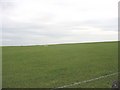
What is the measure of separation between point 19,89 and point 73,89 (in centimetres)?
266

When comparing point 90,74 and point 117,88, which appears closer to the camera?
point 117,88

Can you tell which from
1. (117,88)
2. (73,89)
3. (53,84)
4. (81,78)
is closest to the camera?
→ (117,88)

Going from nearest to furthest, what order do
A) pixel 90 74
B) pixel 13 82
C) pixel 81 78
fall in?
pixel 13 82 < pixel 81 78 < pixel 90 74

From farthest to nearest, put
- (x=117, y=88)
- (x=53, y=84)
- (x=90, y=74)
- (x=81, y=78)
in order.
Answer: (x=90, y=74) → (x=81, y=78) → (x=53, y=84) → (x=117, y=88)

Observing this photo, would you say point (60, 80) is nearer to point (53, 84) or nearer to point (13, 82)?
point (53, 84)

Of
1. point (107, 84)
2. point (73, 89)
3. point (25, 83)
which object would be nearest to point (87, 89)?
point (73, 89)

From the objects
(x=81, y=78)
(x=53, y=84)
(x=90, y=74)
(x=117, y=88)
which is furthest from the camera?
(x=90, y=74)

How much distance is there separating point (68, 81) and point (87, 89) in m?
2.66

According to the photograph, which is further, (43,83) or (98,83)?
(43,83)

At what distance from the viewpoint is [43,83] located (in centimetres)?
1243

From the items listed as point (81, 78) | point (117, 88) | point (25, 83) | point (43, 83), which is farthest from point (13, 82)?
point (117, 88)

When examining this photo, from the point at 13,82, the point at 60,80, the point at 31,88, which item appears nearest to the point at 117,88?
the point at 31,88

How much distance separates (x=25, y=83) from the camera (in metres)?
12.5

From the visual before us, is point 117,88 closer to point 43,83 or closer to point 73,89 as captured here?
point 73,89
